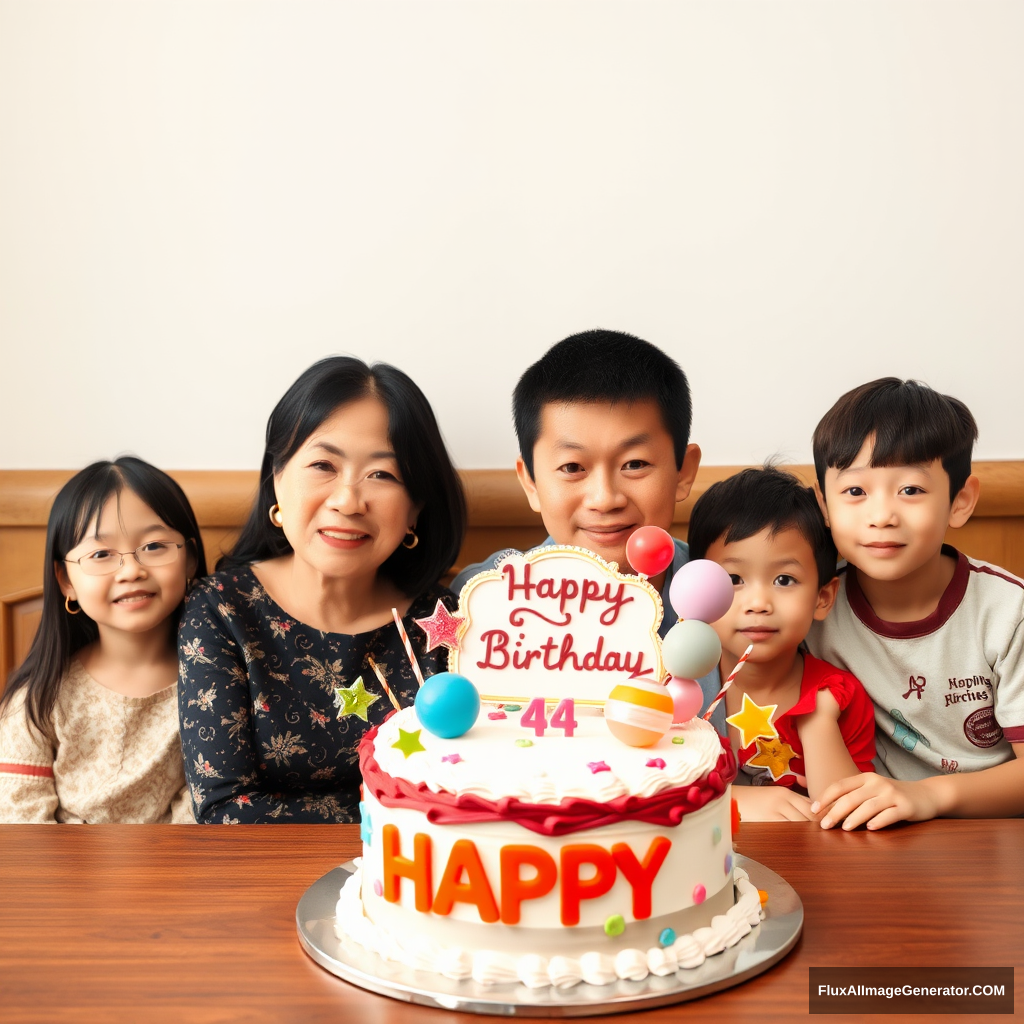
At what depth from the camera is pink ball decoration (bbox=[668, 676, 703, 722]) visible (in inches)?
42.0

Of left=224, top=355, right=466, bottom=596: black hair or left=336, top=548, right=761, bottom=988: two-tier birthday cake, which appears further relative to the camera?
left=224, top=355, right=466, bottom=596: black hair

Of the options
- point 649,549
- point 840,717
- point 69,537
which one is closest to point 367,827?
point 649,549

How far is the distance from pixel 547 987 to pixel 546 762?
0.20m

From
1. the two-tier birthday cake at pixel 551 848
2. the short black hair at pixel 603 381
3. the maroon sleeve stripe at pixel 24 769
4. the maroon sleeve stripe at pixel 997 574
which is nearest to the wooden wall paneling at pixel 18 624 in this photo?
the maroon sleeve stripe at pixel 24 769

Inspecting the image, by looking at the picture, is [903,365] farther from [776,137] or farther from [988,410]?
[776,137]

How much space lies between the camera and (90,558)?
1.74m

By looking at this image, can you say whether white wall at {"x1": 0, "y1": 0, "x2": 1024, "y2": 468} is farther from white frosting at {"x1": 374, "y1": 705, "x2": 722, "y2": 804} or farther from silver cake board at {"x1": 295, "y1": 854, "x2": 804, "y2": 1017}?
silver cake board at {"x1": 295, "y1": 854, "x2": 804, "y2": 1017}

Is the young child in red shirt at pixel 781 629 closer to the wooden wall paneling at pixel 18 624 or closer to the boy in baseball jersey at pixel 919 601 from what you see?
the boy in baseball jersey at pixel 919 601

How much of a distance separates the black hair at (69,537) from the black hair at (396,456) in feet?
0.46

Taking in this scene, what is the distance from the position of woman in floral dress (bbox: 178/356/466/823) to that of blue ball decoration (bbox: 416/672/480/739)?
2.19ft

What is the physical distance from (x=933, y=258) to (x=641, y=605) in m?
1.40

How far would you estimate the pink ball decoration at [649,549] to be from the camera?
1124mm

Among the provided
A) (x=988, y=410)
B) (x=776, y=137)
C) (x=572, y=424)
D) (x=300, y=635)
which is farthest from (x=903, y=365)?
(x=300, y=635)

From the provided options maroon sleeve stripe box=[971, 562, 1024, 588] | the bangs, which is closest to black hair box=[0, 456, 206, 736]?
the bangs
